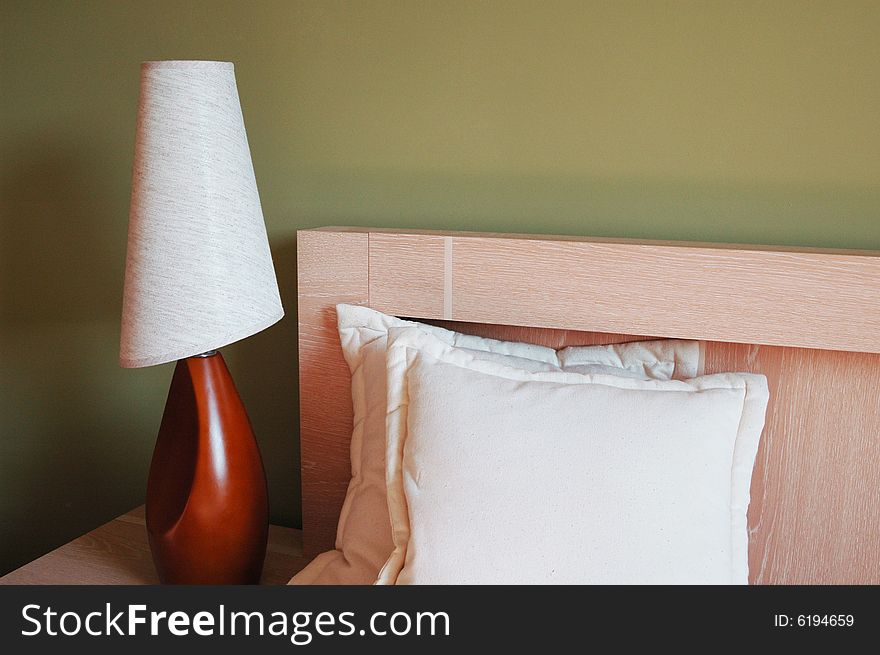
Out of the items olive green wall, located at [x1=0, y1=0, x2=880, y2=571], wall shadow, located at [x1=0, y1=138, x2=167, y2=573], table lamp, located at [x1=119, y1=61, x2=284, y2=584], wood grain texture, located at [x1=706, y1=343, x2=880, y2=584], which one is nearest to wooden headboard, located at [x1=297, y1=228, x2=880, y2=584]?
wood grain texture, located at [x1=706, y1=343, x2=880, y2=584]

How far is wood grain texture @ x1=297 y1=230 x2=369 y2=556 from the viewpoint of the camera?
1421 millimetres

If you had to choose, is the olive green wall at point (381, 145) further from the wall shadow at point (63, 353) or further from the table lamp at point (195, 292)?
the table lamp at point (195, 292)

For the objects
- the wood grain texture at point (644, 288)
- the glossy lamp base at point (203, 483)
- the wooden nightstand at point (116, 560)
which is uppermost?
the wood grain texture at point (644, 288)

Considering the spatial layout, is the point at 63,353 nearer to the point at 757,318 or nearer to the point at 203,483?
the point at 203,483

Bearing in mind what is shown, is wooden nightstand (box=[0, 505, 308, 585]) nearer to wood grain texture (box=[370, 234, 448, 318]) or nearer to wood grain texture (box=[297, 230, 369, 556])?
wood grain texture (box=[297, 230, 369, 556])

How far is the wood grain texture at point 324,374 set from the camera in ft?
4.66

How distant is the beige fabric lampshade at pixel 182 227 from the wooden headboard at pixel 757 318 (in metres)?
0.25

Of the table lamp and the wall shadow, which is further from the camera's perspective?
the wall shadow

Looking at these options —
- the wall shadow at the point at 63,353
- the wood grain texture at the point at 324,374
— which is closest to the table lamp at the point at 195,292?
the wood grain texture at the point at 324,374

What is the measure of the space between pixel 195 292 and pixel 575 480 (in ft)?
1.91

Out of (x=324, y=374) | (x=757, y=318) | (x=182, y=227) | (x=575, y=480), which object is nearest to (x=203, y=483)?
(x=324, y=374)

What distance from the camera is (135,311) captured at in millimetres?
1243

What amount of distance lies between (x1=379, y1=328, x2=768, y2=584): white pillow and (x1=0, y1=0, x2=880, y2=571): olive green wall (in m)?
0.33

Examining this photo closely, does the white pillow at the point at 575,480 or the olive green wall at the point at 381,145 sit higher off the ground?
the olive green wall at the point at 381,145
